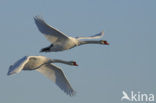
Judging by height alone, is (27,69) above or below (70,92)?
above

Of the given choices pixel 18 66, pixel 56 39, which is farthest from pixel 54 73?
pixel 18 66

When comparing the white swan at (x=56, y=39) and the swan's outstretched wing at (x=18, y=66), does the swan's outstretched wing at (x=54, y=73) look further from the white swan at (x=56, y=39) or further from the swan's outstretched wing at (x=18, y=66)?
the swan's outstretched wing at (x=18, y=66)

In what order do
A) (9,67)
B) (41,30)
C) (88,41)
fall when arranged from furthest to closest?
(88,41)
(41,30)
(9,67)

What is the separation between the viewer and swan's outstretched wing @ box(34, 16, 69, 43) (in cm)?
3791

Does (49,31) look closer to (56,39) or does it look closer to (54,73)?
(56,39)

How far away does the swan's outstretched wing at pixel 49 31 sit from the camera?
37.9m

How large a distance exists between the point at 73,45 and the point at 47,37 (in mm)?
1680

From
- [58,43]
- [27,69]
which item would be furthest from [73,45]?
[27,69]

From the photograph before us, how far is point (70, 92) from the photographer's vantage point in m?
40.9

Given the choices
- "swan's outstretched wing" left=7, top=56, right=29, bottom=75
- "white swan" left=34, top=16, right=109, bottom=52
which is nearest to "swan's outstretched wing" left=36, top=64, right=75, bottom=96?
"white swan" left=34, top=16, right=109, bottom=52

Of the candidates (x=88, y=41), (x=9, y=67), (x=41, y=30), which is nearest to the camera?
(x=9, y=67)

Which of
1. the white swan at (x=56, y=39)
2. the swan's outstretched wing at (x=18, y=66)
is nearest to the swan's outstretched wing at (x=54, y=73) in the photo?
the white swan at (x=56, y=39)

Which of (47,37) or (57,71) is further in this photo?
(57,71)

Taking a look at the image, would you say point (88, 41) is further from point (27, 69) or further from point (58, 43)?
point (27, 69)
